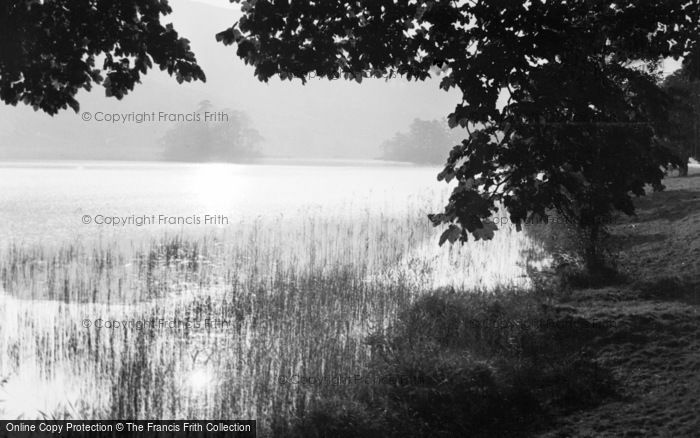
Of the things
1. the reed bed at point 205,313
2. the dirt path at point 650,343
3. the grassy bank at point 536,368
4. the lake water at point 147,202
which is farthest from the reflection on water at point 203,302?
the dirt path at point 650,343

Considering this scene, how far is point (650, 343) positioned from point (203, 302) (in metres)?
9.50

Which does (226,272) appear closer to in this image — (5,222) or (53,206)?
(5,222)

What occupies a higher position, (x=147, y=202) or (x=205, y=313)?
(x=147, y=202)

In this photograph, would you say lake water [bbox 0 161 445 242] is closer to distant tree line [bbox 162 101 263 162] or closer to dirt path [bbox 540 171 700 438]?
dirt path [bbox 540 171 700 438]

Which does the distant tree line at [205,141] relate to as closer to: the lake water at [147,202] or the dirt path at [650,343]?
the lake water at [147,202]

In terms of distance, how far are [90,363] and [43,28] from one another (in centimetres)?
546

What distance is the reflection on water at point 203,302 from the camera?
9.95 metres

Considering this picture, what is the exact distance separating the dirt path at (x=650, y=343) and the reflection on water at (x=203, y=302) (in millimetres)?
3371

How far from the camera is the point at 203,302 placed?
600 inches

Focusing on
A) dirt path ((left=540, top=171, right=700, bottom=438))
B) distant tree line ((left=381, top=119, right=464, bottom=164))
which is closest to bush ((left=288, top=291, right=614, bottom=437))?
dirt path ((left=540, top=171, right=700, bottom=438))

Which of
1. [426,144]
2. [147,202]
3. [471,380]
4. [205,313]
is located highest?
[426,144]

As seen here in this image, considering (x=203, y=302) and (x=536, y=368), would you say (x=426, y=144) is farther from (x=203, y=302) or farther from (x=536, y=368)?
(x=536, y=368)

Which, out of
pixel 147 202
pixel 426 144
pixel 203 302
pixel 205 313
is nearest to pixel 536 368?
pixel 205 313

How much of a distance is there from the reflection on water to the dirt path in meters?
3.37
